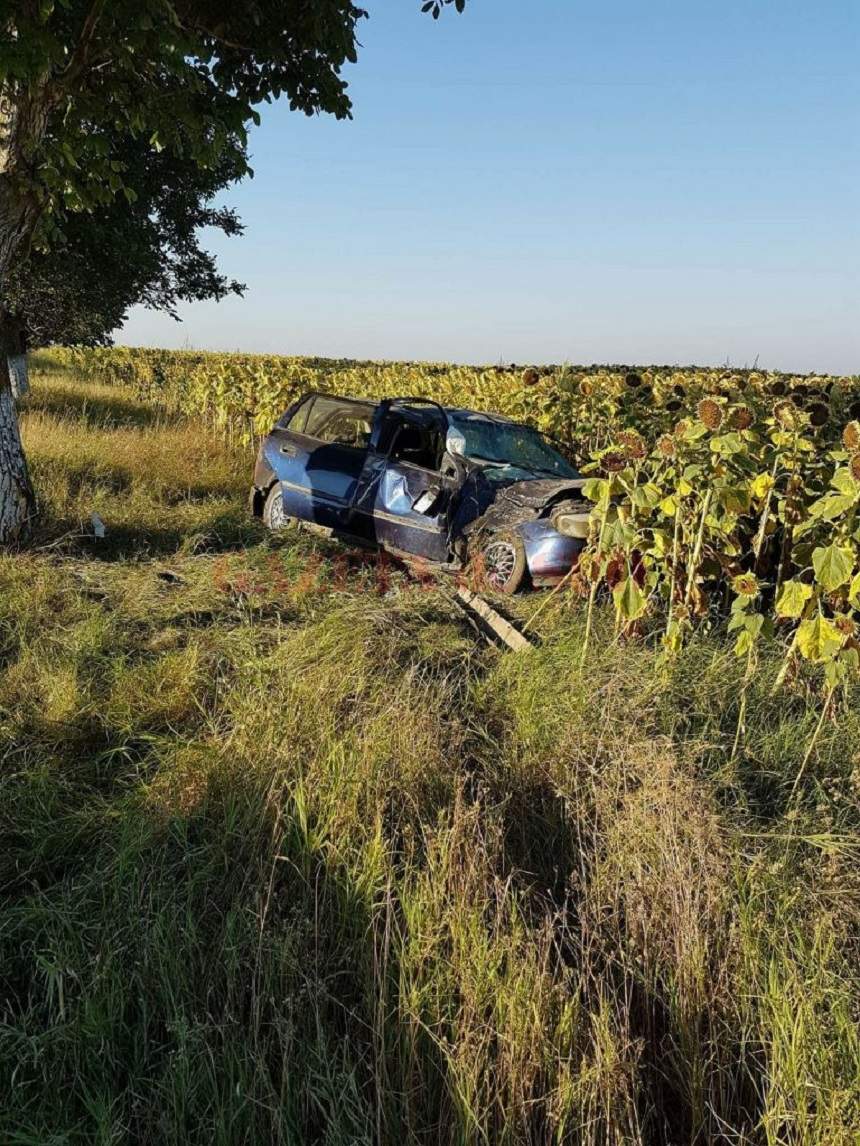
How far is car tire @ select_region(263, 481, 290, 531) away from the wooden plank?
3.03 meters

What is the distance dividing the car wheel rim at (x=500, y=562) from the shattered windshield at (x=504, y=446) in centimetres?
106

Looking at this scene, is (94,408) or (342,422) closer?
(342,422)

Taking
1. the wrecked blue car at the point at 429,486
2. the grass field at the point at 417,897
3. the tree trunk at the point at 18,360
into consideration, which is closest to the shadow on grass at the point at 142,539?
the wrecked blue car at the point at 429,486

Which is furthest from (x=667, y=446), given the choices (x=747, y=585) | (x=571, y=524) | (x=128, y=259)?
(x=128, y=259)

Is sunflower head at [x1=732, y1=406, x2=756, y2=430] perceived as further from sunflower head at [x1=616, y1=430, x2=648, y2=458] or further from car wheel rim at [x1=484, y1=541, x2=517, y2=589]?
car wheel rim at [x1=484, y1=541, x2=517, y2=589]

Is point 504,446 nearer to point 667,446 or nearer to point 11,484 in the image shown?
point 667,446

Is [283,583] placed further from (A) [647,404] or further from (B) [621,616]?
(A) [647,404]

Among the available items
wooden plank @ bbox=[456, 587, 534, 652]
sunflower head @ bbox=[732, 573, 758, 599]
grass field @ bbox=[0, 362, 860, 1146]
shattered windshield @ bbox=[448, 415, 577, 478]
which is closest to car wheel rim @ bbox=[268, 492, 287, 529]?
shattered windshield @ bbox=[448, 415, 577, 478]

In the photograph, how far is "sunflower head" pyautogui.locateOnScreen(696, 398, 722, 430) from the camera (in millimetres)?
4258

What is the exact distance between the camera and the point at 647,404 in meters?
9.25

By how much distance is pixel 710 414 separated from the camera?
168 inches

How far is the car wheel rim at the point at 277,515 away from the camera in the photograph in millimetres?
8805

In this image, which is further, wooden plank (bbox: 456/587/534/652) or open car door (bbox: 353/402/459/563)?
open car door (bbox: 353/402/459/563)

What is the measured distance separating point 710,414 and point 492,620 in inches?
85.7
